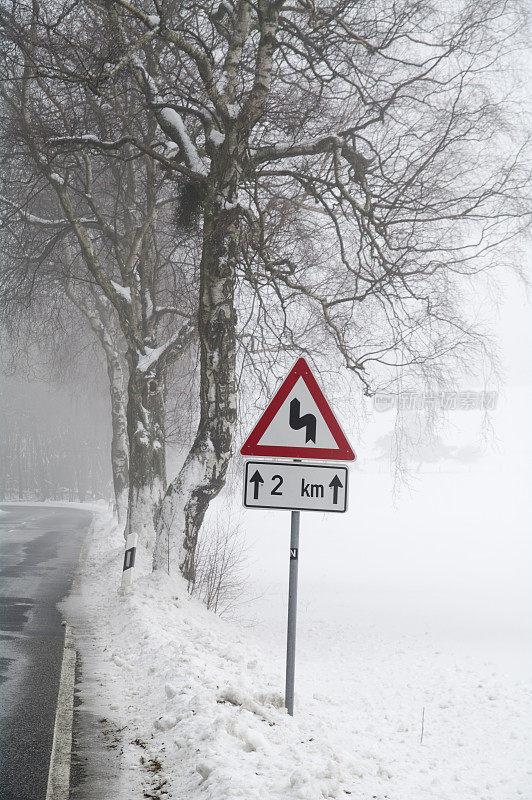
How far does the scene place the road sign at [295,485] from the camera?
4871mm

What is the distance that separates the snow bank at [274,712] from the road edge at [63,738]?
0.16 meters

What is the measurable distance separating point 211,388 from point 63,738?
17.2ft

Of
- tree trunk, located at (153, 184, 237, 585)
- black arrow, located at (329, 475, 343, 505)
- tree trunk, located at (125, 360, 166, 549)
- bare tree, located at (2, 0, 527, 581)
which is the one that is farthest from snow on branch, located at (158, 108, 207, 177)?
black arrow, located at (329, 475, 343, 505)

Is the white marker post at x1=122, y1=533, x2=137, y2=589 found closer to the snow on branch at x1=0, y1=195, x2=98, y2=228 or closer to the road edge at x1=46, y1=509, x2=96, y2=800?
the road edge at x1=46, y1=509, x2=96, y2=800

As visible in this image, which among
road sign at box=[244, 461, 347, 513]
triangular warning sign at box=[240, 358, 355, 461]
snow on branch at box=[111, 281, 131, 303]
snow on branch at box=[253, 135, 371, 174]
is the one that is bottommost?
road sign at box=[244, 461, 347, 513]

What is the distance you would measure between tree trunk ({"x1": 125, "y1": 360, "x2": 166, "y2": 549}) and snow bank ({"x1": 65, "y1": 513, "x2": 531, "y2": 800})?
190cm

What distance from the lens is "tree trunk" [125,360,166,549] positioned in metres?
12.3

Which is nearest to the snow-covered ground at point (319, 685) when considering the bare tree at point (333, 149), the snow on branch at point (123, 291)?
the bare tree at point (333, 149)

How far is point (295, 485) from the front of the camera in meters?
4.89

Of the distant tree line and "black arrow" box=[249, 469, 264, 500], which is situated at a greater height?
"black arrow" box=[249, 469, 264, 500]

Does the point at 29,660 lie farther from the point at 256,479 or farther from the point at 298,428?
the point at 298,428

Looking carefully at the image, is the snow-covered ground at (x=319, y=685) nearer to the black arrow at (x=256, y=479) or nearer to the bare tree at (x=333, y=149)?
the black arrow at (x=256, y=479)

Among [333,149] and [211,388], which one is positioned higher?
[333,149]

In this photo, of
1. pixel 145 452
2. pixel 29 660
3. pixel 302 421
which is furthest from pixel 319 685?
pixel 145 452
